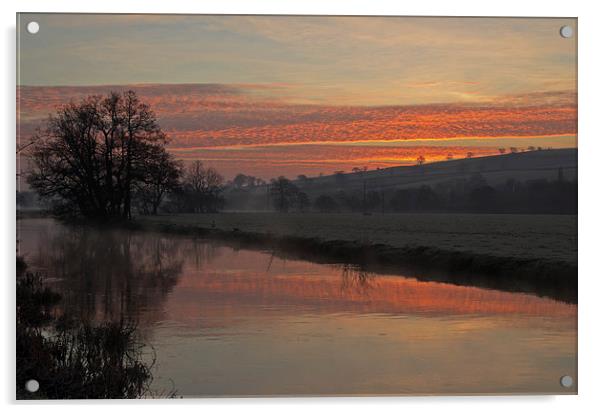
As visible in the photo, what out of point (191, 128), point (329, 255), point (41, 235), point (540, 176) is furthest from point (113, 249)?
point (540, 176)

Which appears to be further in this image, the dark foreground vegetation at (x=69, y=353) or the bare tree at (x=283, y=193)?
the bare tree at (x=283, y=193)

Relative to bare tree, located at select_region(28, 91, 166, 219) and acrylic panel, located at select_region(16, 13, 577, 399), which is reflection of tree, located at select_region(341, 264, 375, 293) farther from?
bare tree, located at select_region(28, 91, 166, 219)

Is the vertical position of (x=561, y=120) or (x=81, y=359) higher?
(x=561, y=120)

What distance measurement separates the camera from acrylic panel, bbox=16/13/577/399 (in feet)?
24.2

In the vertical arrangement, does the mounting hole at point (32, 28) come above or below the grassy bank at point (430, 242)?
above

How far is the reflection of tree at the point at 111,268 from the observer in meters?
7.39

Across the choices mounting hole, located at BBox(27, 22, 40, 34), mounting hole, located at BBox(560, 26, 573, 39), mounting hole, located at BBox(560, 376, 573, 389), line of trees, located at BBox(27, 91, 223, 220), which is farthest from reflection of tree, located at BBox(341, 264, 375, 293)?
mounting hole, located at BBox(27, 22, 40, 34)

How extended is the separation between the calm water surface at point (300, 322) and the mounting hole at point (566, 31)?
2.05 m

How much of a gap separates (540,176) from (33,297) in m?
3.99

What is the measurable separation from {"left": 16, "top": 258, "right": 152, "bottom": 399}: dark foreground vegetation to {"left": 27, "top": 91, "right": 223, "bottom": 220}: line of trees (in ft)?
2.44

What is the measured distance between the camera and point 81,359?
7359 millimetres

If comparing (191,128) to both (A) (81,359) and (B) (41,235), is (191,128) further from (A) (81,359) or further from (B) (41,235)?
(A) (81,359)

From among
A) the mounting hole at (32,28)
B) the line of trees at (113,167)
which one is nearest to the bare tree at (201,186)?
the line of trees at (113,167)
